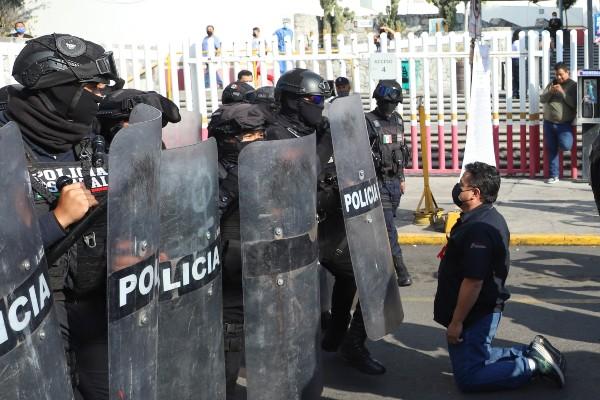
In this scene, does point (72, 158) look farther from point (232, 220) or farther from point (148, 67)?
point (148, 67)

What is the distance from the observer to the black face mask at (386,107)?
824 centimetres

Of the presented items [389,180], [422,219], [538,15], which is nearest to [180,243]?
[389,180]

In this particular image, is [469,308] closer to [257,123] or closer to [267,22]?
[257,123]

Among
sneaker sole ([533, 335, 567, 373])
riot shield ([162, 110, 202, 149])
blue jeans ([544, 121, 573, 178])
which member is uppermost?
riot shield ([162, 110, 202, 149])

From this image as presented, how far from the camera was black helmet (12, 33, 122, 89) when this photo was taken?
355 centimetres

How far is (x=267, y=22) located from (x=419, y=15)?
8.13 metres

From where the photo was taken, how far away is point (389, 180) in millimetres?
7965

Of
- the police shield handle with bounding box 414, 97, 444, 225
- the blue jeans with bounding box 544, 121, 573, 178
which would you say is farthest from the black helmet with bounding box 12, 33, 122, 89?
the blue jeans with bounding box 544, 121, 573, 178

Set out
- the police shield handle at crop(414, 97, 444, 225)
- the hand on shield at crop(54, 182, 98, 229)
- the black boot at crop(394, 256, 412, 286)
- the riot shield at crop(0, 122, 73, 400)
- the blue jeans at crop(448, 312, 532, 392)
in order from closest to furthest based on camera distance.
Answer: the riot shield at crop(0, 122, 73, 400)
the hand on shield at crop(54, 182, 98, 229)
the blue jeans at crop(448, 312, 532, 392)
the black boot at crop(394, 256, 412, 286)
the police shield handle at crop(414, 97, 444, 225)

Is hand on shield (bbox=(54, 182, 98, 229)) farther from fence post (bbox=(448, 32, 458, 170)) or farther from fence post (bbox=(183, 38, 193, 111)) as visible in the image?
fence post (bbox=(183, 38, 193, 111))

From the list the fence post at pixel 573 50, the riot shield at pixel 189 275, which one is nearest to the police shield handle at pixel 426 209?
the fence post at pixel 573 50

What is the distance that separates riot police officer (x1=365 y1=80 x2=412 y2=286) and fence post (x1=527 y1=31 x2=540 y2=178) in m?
5.14

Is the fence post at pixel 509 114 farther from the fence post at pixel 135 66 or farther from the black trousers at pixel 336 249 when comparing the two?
the black trousers at pixel 336 249

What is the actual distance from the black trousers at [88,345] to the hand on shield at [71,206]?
0.49 m
